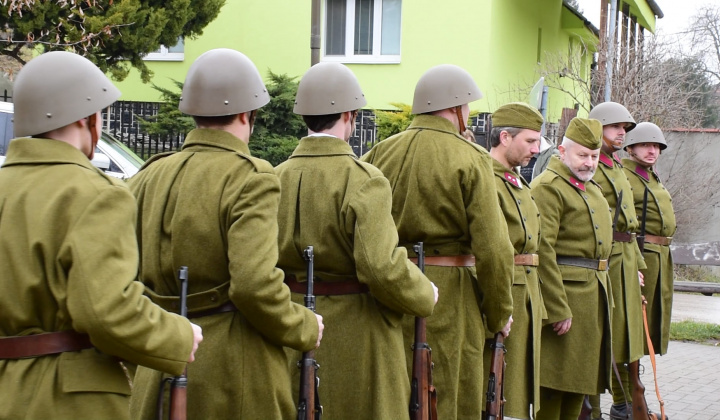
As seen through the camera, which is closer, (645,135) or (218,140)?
(218,140)

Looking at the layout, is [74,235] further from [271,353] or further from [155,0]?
[155,0]

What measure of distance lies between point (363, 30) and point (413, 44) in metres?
1.14

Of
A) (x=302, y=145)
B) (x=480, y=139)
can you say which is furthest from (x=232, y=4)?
(x=302, y=145)

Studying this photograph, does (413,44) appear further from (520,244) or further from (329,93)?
(329,93)

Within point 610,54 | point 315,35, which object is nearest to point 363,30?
point 610,54

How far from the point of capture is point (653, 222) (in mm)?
8641

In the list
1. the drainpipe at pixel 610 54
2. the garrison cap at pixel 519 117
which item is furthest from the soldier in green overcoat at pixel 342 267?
the drainpipe at pixel 610 54

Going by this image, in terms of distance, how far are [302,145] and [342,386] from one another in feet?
3.65

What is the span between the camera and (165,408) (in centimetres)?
377

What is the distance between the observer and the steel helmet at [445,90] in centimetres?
535

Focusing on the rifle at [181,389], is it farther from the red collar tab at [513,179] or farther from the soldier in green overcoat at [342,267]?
the red collar tab at [513,179]

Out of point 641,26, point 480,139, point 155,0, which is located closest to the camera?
point 155,0

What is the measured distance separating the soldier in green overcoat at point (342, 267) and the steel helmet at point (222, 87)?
2.10 feet

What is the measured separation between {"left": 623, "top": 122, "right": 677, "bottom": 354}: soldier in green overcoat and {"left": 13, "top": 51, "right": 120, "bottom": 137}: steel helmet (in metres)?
6.26
